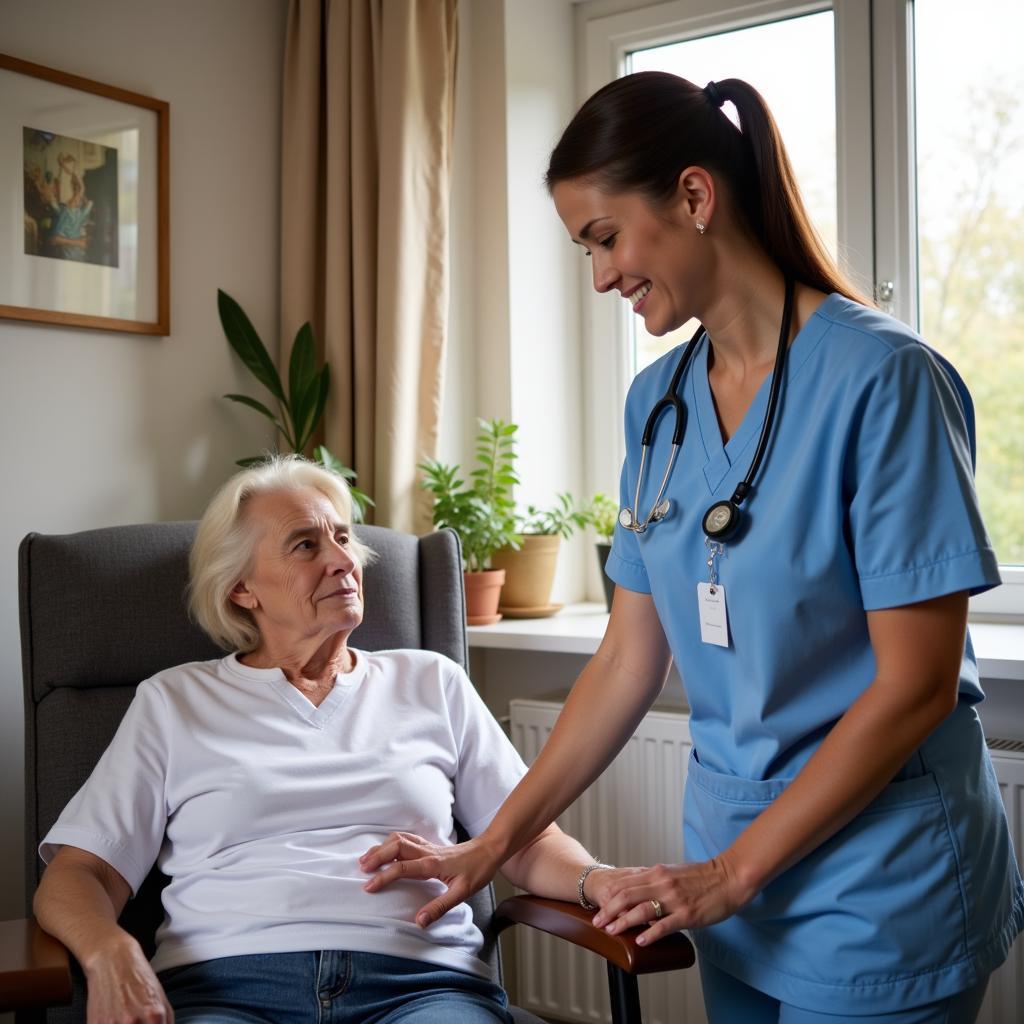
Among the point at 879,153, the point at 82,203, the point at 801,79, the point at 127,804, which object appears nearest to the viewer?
the point at 127,804

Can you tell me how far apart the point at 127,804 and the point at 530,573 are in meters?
1.15

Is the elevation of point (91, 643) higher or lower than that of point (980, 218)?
lower

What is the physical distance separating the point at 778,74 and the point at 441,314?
2.93ft

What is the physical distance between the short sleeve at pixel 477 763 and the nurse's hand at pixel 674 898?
50 cm

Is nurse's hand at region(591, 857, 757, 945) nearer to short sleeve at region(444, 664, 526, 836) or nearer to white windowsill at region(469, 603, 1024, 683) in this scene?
short sleeve at region(444, 664, 526, 836)

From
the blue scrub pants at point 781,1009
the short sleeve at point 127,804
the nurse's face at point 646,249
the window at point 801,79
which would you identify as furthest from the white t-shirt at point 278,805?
the window at point 801,79

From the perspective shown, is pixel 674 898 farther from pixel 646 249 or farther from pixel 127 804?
pixel 127 804

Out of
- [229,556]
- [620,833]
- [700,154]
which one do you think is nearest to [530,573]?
[620,833]

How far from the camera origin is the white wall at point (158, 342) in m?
2.03

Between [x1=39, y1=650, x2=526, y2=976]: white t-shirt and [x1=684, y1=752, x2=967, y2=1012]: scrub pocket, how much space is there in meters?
0.57

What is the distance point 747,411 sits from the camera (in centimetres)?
124

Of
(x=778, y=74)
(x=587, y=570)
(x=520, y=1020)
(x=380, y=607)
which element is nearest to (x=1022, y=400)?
(x=778, y=74)

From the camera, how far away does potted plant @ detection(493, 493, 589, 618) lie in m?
2.52

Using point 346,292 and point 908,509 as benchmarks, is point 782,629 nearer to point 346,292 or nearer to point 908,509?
point 908,509
